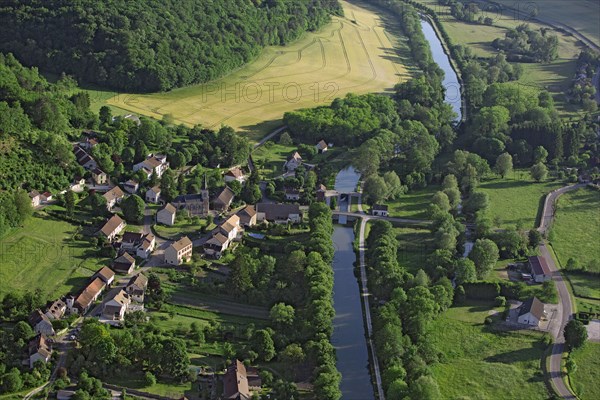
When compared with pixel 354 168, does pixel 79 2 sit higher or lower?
higher

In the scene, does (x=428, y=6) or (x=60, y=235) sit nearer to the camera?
(x=60, y=235)

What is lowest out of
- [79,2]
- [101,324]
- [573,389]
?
[573,389]

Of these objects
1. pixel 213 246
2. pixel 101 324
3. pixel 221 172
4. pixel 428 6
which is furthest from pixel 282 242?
pixel 428 6

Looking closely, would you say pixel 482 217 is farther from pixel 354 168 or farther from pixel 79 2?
pixel 79 2

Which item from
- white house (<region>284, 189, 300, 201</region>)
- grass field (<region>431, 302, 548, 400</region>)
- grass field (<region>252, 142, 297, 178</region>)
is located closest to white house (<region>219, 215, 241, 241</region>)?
white house (<region>284, 189, 300, 201</region>)

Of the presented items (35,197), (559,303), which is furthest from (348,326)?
(35,197)

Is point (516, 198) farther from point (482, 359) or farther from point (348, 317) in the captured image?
point (482, 359)

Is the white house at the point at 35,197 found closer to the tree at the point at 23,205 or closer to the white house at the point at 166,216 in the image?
the tree at the point at 23,205

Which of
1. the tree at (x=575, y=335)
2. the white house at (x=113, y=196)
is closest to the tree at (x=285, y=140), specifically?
the white house at (x=113, y=196)
